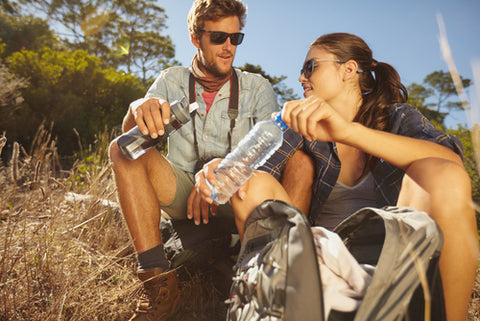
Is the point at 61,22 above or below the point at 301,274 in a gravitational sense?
above

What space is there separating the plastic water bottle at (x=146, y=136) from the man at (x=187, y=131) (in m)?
0.06

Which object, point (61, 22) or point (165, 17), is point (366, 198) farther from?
point (165, 17)

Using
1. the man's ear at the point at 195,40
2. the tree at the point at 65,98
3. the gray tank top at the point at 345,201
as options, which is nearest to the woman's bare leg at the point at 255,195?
the gray tank top at the point at 345,201

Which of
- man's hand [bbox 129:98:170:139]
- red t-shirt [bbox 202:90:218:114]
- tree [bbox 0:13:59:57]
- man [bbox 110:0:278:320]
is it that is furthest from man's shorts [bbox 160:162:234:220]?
tree [bbox 0:13:59:57]

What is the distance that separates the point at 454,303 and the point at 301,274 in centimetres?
73

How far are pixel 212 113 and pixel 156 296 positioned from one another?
1.62m

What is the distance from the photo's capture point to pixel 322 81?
261 centimetres

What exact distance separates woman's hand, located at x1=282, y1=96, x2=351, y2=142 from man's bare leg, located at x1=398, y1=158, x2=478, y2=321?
453 mm

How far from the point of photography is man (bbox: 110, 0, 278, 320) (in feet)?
6.70

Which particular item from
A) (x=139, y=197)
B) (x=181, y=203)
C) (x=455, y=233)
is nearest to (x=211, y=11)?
(x=181, y=203)

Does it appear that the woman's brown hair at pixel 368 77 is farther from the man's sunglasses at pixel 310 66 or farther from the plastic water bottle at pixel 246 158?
the plastic water bottle at pixel 246 158

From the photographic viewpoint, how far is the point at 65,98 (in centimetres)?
1008

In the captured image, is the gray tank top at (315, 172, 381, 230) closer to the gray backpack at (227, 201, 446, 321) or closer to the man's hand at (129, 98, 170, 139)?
the gray backpack at (227, 201, 446, 321)

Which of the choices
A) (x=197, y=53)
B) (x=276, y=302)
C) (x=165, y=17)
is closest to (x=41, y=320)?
(x=276, y=302)
